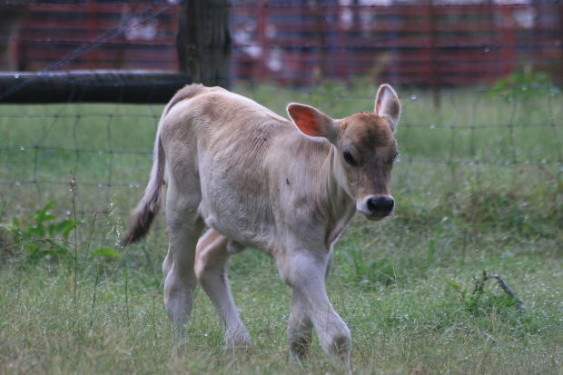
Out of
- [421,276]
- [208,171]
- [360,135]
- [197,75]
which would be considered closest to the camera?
[360,135]

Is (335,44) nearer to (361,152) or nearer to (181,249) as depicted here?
(181,249)

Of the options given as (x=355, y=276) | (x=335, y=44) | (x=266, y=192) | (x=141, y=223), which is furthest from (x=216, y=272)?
(x=335, y=44)

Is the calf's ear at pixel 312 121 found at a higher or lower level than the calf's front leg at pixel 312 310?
higher

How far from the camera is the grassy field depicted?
4285mm

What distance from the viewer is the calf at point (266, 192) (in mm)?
4262

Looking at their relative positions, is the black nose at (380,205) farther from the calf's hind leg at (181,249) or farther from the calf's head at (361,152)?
the calf's hind leg at (181,249)

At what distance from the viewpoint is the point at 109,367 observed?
3883 millimetres

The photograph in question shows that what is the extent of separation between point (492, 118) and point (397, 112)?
6353 millimetres

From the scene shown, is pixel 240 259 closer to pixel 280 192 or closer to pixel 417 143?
pixel 280 192

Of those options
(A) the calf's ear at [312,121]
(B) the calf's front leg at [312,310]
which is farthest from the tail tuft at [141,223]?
(A) the calf's ear at [312,121]

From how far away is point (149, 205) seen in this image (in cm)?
550

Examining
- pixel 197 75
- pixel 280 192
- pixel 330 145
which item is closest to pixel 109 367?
pixel 280 192

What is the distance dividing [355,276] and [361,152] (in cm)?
224

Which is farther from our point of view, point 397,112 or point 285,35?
point 285,35
